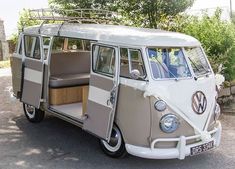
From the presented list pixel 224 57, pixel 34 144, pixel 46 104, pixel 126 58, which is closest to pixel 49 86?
pixel 46 104

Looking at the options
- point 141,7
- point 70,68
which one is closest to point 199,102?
point 70,68

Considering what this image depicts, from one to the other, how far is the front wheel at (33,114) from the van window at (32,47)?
3.57 feet

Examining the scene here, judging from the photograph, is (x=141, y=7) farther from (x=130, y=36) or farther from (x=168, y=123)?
(x=168, y=123)

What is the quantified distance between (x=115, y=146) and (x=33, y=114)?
8.70 feet

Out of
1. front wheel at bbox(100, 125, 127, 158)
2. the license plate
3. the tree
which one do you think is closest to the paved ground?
front wheel at bbox(100, 125, 127, 158)

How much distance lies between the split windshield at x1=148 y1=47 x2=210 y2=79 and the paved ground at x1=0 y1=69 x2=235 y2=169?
4.43 ft

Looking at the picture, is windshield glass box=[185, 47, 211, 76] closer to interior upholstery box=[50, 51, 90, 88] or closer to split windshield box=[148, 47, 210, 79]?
split windshield box=[148, 47, 210, 79]

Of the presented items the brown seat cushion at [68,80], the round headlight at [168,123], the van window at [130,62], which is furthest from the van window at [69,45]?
the round headlight at [168,123]

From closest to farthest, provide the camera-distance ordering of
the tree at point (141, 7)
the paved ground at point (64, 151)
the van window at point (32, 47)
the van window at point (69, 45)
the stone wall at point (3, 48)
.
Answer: the paved ground at point (64, 151)
the van window at point (32, 47)
the van window at point (69, 45)
the tree at point (141, 7)
the stone wall at point (3, 48)

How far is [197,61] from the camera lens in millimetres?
6180

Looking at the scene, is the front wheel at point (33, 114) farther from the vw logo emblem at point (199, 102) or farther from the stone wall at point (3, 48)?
the stone wall at point (3, 48)

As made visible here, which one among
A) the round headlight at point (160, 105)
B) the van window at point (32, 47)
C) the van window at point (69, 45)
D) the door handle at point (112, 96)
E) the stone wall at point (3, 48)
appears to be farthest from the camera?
the stone wall at point (3, 48)

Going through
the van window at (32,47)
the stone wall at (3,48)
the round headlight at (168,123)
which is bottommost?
the stone wall at (3,48)

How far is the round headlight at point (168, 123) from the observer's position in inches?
215
